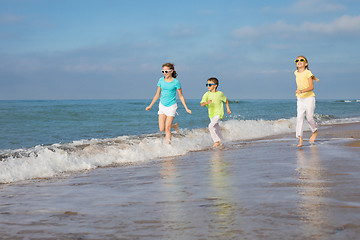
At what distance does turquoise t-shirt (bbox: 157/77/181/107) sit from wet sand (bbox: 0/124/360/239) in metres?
3.94

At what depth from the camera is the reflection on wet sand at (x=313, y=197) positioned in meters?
2.74

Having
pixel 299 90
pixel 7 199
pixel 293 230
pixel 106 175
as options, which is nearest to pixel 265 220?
pixel 293 230

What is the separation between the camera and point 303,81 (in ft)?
29.9

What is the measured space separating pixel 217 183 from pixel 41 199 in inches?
73.3

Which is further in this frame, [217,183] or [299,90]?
[299,90]

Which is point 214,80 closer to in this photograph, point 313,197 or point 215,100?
point 215,100

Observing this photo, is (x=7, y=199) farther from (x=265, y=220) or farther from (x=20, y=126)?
(x=20, y=126)

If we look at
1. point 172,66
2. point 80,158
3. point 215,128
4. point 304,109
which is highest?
point 172,66

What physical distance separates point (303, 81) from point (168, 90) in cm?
300

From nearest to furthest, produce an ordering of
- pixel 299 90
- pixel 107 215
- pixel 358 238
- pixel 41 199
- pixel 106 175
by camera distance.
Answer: pixel 358 238 < pixel 107 215 < pixel 41 199 < pixel 106 175 < pixel 299 90

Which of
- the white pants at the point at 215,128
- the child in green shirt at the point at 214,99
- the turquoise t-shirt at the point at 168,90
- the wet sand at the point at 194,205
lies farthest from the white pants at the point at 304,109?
the wet sand at the point at 194,205

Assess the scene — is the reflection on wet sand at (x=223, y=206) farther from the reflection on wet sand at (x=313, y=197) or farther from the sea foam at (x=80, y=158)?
the sea foam at (x=80, y=158)

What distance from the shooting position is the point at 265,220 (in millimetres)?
2930

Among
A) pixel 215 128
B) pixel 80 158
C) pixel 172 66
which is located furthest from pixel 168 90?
pixel 80 158
